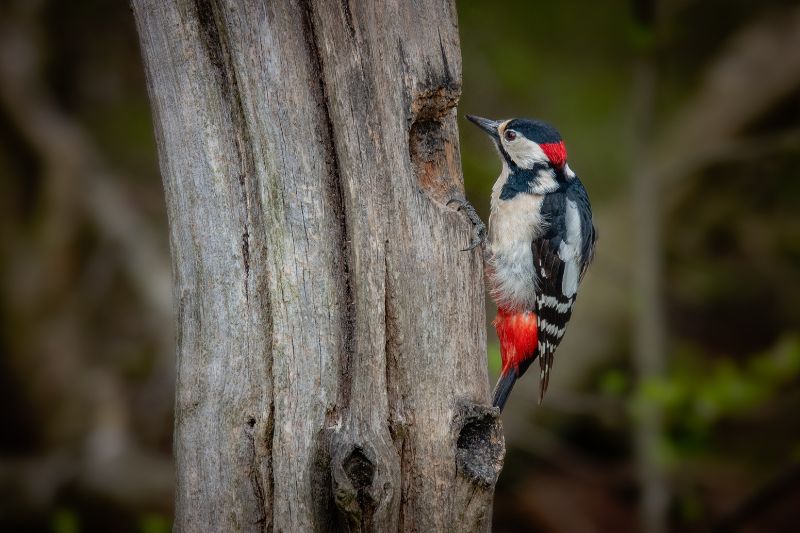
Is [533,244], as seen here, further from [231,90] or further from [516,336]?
[231,90]

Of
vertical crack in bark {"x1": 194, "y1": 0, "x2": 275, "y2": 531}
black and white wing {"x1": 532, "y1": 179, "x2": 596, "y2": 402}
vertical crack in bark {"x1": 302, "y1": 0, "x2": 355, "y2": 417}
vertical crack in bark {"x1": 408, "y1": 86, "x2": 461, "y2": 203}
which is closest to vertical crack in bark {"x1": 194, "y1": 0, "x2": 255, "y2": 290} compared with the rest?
vertical crack in bark {"x1": 194, "y1": 0, "x2": 275, "y2": 531}

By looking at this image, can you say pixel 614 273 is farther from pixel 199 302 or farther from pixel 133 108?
pixel 133 108

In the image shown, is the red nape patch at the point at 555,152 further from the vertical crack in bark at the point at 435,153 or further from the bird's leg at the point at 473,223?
the vertical crack in bark at the point at 435,153

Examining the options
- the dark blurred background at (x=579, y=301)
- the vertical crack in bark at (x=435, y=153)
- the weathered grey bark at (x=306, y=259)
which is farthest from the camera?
the dark blurred background at (x=579, y=301)

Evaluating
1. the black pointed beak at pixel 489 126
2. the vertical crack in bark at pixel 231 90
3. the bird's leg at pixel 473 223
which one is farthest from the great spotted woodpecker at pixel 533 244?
the vertical crack in bark at pixel 231 90

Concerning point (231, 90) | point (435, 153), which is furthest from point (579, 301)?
point (231, 90)

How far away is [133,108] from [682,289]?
5088 millimetres

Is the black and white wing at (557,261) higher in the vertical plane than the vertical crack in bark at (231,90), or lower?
lower

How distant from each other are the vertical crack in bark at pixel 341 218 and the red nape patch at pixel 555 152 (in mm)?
1273

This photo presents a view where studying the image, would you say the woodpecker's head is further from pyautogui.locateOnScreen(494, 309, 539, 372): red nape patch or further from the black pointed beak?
pyautogui.locateOnScreen(494, 309, 539, 372): red nape patch

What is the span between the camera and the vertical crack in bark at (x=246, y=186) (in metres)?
2.12

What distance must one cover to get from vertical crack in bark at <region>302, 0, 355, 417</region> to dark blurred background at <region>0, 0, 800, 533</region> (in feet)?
7.53

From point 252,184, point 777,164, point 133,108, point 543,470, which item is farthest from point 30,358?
point 777,164

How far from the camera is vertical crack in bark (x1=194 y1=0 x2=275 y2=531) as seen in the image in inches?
83.4
